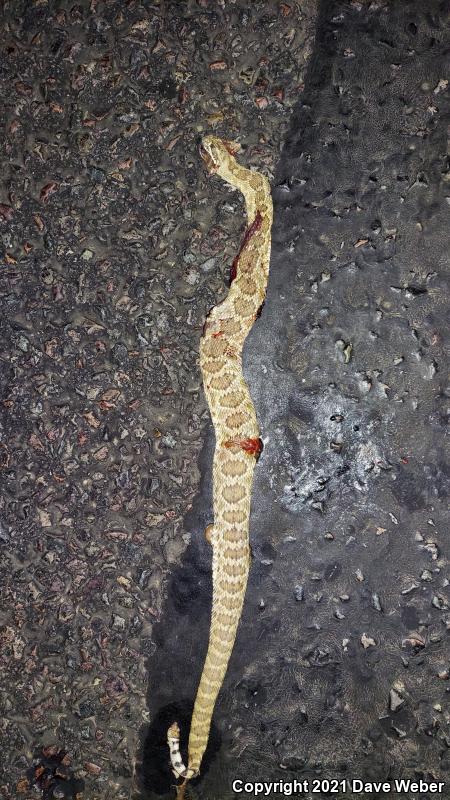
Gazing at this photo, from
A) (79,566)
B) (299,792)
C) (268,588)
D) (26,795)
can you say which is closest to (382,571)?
(268,588)

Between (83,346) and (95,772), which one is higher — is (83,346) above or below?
above

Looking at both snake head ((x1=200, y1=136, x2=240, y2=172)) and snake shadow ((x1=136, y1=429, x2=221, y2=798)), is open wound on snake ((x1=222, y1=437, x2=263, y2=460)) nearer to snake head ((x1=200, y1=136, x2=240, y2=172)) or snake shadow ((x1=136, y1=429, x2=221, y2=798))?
snake shadow ((x1=136, y1=429, x2=221, y2=798))

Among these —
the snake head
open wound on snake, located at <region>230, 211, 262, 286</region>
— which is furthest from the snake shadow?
the snake head

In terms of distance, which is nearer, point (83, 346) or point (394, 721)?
point (394, 721)

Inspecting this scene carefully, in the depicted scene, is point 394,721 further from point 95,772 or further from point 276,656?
point 95,772

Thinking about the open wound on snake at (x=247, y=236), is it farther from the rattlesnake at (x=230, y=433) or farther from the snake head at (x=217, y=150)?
the snake head at (x=217, y=150)

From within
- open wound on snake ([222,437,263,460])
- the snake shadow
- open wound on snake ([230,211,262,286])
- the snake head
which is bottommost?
the snake shadow

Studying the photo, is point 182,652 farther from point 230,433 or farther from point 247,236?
point 247,236

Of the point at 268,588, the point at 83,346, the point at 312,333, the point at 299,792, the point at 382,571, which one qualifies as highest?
the point at 312,333
